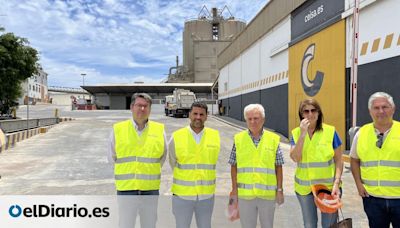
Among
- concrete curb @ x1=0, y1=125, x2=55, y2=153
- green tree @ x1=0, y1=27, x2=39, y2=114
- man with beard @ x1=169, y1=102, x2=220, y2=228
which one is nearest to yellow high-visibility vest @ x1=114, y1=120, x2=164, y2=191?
man with beard @ x1=169, y1=102, x2=220, y2=228

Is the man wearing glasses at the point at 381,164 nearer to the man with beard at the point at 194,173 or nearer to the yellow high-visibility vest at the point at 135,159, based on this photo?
the man with beard at the point at 194,173

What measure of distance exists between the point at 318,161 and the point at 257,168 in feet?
2.01

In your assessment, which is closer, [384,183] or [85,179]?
[384,183]

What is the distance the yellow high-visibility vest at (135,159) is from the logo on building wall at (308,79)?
40.7 feet

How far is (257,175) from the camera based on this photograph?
346 centimetres

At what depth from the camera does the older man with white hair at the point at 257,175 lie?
11.3 feet

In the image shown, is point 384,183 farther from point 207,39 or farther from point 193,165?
point 207,39

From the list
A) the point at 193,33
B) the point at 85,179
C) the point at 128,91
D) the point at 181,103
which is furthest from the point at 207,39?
the point at 85,179

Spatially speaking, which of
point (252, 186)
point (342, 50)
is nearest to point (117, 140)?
point (252, 186)

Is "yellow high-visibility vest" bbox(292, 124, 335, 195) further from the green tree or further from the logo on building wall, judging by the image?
the green tree

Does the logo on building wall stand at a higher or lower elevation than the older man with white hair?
higher

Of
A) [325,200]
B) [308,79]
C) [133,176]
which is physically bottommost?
[325,200]

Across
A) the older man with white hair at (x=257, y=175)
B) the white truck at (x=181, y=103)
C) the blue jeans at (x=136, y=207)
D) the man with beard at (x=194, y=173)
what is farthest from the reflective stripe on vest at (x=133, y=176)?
the white truck at (x=181, y=103)

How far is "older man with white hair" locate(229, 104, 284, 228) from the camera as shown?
346cm
